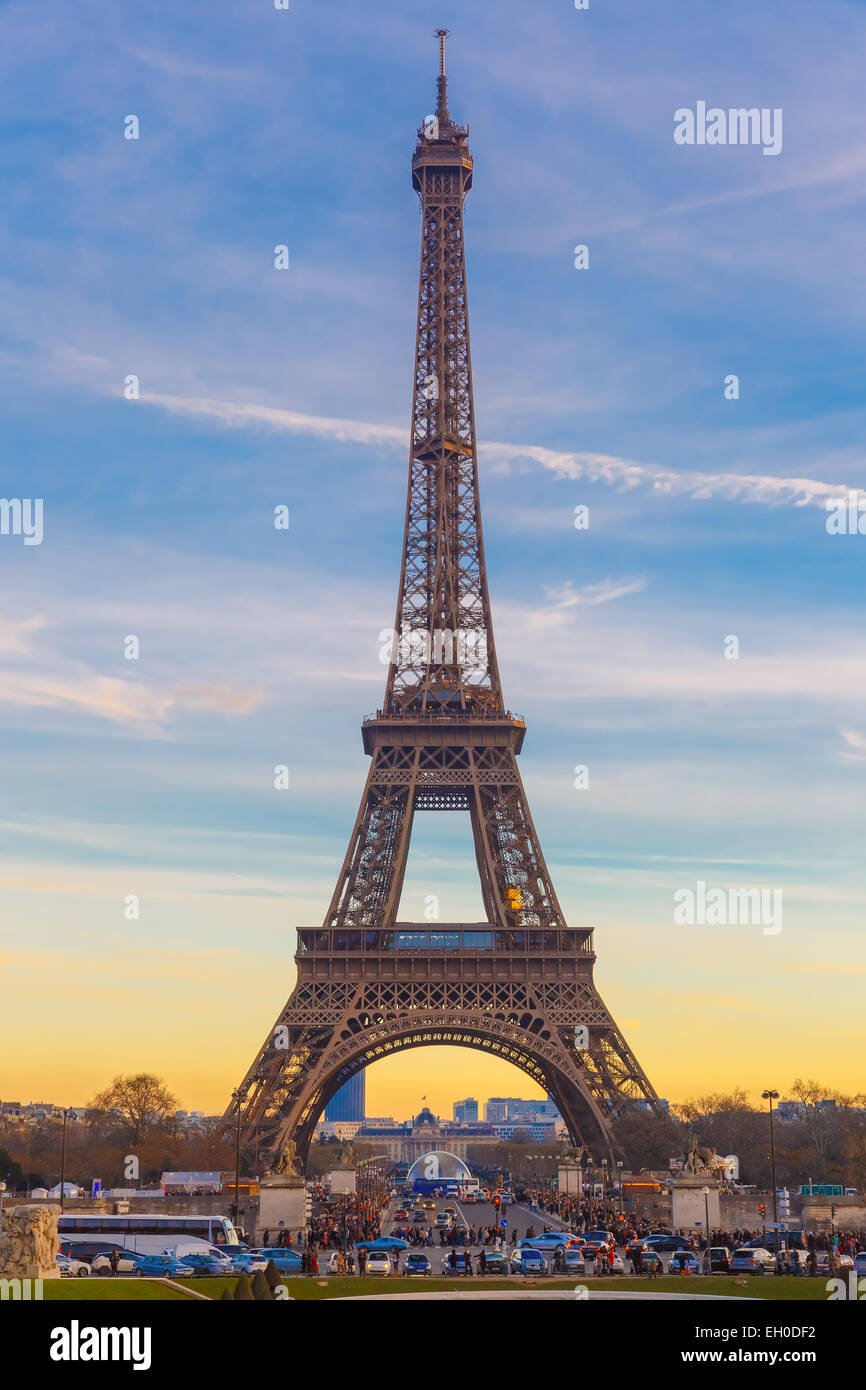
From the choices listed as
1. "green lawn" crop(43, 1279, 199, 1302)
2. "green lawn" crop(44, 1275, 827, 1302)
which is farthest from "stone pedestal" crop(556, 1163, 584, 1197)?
"green lawn" crop(43, 1279, 199, 1302)

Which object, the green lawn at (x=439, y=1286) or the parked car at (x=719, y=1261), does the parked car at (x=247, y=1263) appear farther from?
the parked car at (x=719, y=1261)

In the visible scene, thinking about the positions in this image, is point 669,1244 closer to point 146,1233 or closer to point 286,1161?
point 146,1233

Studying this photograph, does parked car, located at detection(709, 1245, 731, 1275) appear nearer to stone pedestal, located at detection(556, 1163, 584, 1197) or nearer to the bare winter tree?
stone pedestal, located at detection(556, 1163, 584, 1197)

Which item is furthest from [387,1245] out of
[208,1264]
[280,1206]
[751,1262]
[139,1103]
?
[139,1103]
